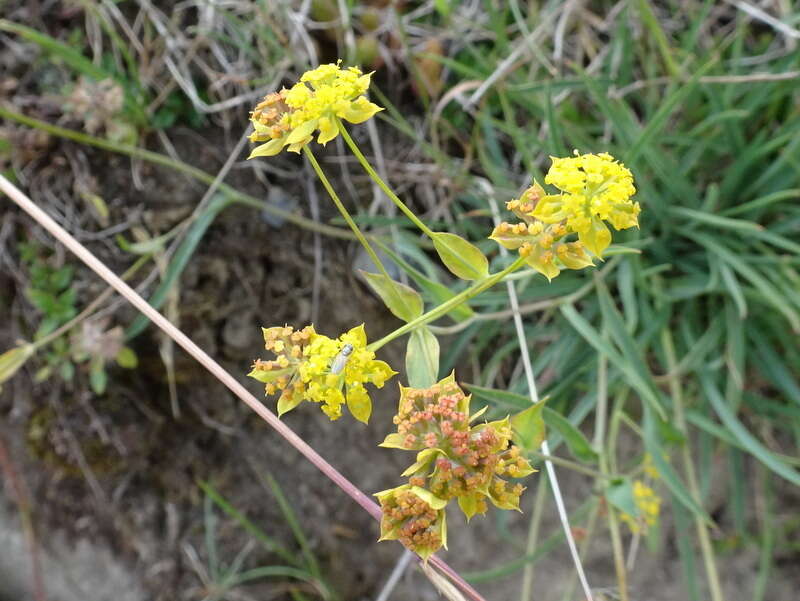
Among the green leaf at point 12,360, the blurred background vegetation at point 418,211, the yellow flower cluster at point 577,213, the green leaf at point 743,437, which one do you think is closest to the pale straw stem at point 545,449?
the blurred background vegetation at point 418,211

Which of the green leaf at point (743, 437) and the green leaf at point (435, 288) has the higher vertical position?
the green leaf at point (435, 288)

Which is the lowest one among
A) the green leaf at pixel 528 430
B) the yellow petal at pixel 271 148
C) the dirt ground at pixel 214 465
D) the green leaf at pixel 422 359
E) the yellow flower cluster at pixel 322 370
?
the dirt ground at pixel 214 465

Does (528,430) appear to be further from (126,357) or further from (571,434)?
(126,357)

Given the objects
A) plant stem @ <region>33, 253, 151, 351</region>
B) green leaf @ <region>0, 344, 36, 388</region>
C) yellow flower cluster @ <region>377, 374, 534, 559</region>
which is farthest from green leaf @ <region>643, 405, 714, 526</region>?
green leaf @ <region>0, 344, 36, 388</region>

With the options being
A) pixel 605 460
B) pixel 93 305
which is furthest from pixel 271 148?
pixel 605 460

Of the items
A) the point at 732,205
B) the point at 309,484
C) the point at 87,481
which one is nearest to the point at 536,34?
the point at 732,205

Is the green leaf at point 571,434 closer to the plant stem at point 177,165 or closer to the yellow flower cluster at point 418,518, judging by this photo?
the yellow flower cluster at point 418,518
